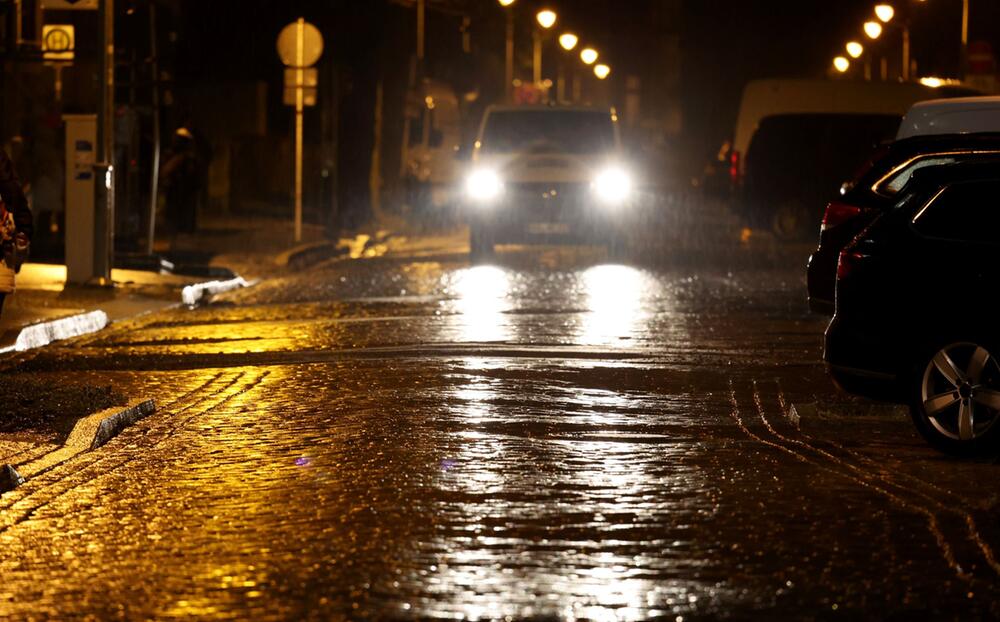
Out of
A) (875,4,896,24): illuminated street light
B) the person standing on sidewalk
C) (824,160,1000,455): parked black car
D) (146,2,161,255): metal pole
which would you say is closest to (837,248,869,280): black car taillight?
(824,160,1000,455): parked black car

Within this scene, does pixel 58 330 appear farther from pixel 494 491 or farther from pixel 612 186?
pixel 612 186

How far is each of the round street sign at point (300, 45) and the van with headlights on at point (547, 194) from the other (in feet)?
10.3

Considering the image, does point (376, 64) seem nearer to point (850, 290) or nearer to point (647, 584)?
point (850, 290)

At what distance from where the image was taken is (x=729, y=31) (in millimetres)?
142625

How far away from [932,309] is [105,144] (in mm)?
12360

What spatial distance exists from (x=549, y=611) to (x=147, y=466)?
3688 millimetres

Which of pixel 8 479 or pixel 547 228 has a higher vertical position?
pixel 547 228

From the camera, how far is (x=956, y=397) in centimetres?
983

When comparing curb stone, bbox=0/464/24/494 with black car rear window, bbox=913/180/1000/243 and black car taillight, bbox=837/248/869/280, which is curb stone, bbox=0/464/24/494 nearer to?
black car taillight, bbox=837/248/869/280

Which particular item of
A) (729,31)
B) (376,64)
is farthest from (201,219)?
(729,31)

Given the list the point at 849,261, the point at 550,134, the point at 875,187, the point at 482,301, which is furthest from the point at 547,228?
the point at 849,261

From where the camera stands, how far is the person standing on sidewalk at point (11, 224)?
1349 cm

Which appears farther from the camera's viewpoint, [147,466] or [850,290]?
[850,290]

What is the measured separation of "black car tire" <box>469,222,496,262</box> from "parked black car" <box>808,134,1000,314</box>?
39.8 feet
